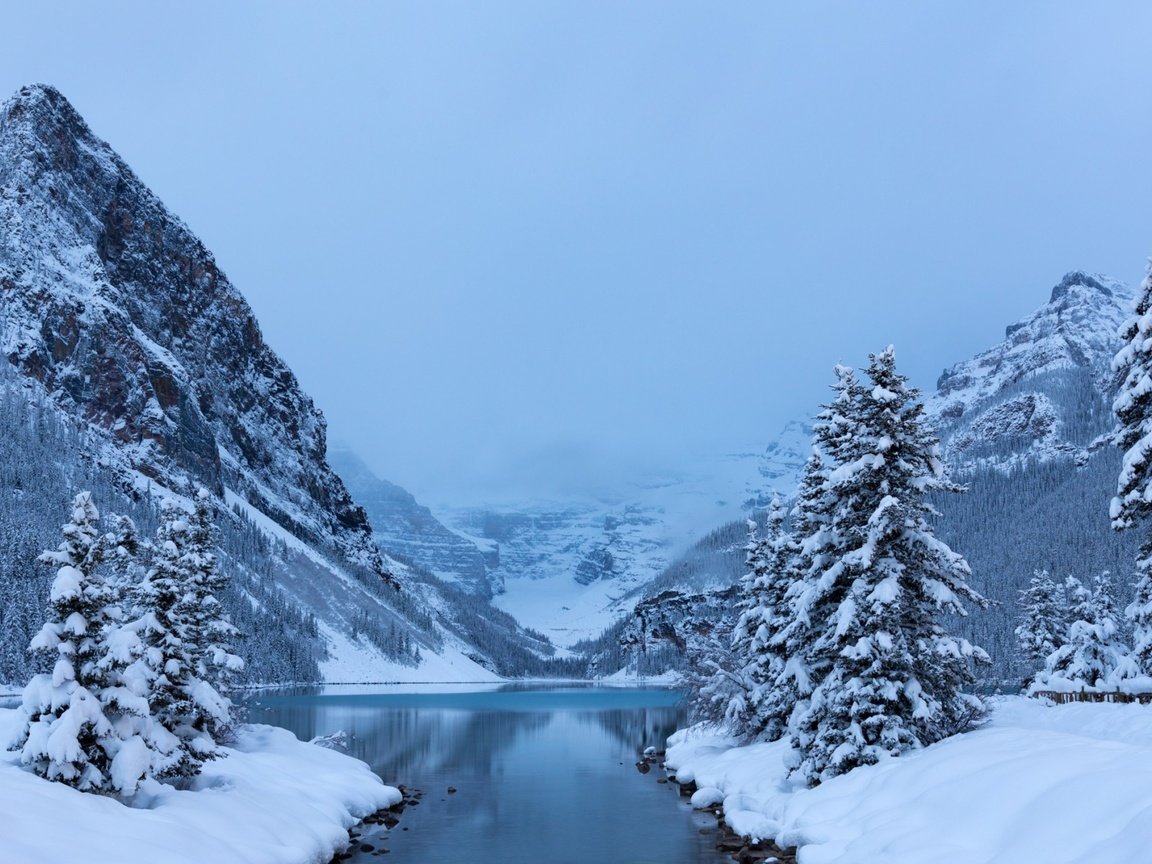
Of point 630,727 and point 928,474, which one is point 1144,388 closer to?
point 928,474

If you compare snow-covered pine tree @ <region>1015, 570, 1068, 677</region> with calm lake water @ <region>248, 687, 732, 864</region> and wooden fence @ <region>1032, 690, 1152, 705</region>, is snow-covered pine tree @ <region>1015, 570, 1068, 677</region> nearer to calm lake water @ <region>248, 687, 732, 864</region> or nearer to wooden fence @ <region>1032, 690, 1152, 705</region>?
wooden fence @ <region>1032, 690, 1152, 705</region>

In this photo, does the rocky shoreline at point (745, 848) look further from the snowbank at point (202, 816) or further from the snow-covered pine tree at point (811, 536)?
the snowbank at point (202, 816)

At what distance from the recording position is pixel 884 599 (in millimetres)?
27344

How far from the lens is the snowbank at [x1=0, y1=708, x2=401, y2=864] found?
17.9 meters

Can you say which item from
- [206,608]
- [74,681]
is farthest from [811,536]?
[74,681]

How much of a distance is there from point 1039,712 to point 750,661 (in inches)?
520

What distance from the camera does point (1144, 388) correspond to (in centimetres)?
2661

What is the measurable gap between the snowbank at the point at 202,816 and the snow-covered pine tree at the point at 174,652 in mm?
1374

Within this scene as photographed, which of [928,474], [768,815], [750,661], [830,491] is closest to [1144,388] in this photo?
[928,474]

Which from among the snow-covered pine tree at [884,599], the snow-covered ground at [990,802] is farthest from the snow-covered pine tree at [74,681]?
the snow-covered pine tree at [884,599]

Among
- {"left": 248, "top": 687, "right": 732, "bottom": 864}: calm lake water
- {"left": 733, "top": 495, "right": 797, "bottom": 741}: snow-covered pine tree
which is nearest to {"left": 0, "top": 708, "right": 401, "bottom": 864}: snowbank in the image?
{"left": 248, "top": 687, "right": 732, "bottom": 864}: calm lake water

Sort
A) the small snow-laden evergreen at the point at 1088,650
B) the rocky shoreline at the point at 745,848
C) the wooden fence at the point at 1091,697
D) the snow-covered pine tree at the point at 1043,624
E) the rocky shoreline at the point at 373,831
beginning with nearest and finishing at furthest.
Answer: the rocky shoreline at the point at 745,848 → the rocky shoreline at the point at 373,831 → the wooden fence at the point at 1091,697 → the small snow-laden evergreen at the point at 1088,650 → the snow-covered pine tree at the point at 1043,624

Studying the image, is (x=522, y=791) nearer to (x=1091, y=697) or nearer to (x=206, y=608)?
(x=206, y=608)

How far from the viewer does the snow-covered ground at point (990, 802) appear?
16469mm
